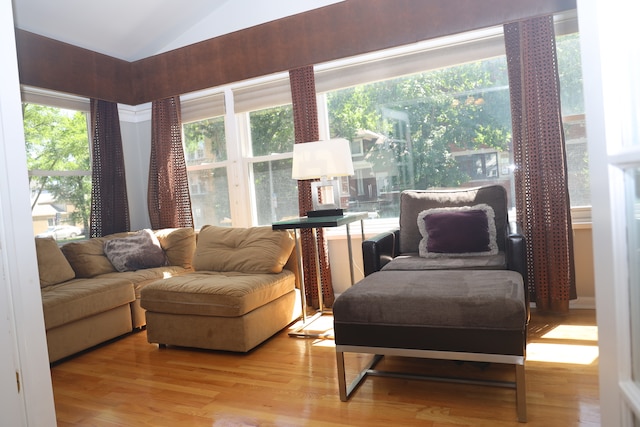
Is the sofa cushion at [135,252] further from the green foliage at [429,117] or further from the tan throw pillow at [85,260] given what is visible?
the green foliage at [429,117]

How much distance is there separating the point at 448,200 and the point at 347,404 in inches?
61.7

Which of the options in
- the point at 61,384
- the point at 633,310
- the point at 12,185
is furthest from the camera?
the point at 61,384

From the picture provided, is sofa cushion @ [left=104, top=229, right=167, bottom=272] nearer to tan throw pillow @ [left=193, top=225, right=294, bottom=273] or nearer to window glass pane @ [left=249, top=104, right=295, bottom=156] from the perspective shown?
tan throw pillow @ [left=193, top=225, right=294, bottom=273]

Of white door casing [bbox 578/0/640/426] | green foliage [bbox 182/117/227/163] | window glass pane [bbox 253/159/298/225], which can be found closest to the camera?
white door casing [bbox 578/0/640/426]

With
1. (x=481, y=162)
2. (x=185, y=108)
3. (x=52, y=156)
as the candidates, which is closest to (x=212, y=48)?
(x=185, y=108)

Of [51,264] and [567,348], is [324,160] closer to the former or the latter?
[567,348]

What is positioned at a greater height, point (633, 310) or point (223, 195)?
point (223, 195)

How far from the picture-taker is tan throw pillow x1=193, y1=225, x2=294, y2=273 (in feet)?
10.5

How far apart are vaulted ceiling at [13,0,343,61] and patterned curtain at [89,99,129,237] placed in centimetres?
63

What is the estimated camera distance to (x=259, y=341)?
2.84 m

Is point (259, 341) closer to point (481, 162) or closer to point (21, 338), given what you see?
point (21, 338)

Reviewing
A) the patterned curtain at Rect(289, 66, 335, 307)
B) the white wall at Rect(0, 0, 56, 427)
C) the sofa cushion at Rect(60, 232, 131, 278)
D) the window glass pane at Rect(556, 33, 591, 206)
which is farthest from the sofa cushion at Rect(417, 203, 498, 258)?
the sofa cushion at Rect(60, 232, 131, 278)

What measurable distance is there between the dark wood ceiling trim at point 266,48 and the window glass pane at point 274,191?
2.80 feet

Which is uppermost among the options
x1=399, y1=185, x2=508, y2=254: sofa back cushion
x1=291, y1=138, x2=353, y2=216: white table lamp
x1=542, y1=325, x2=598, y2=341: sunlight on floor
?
x1=291, y1=138, x2=353, y2=216: white table lamp
